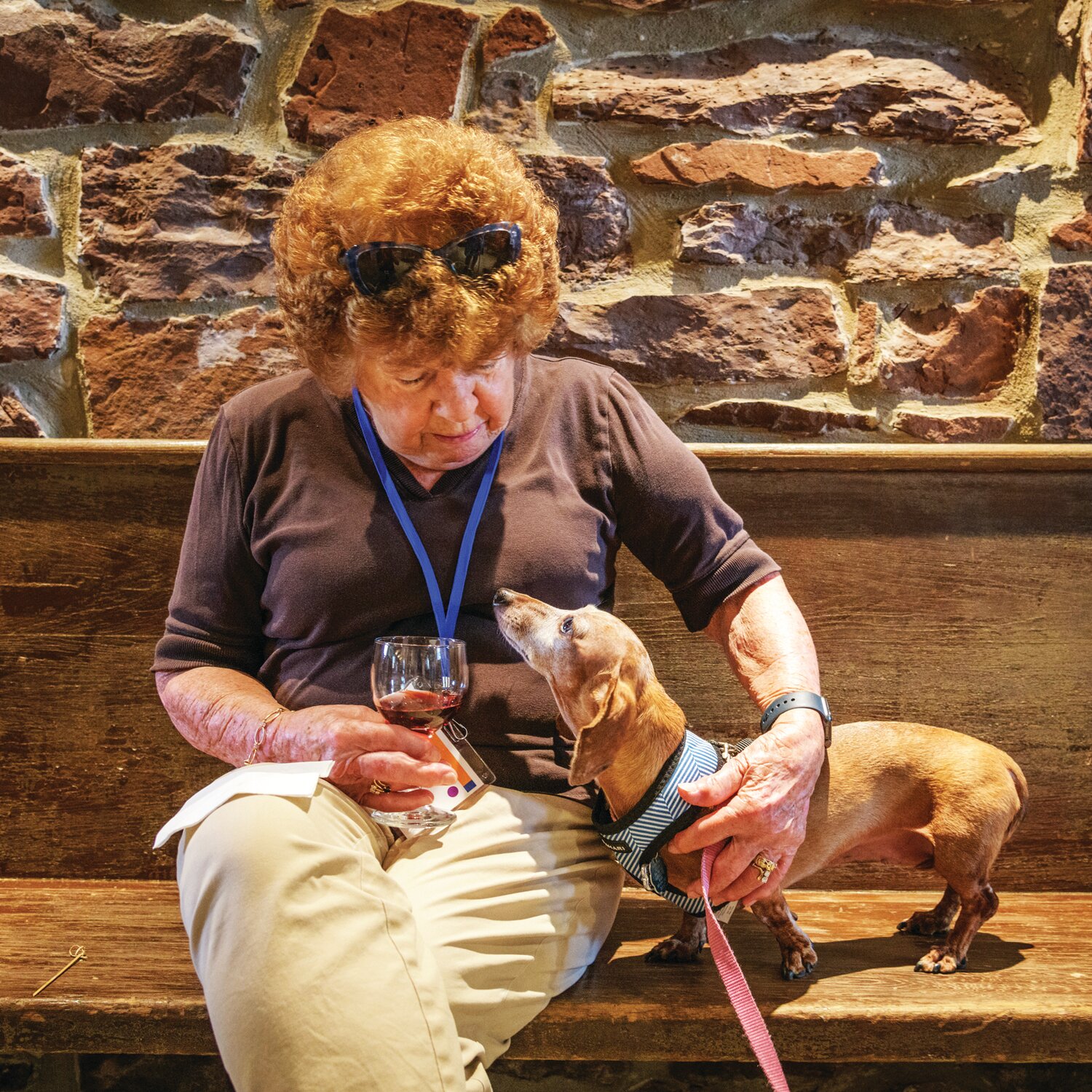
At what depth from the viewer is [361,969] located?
1.16 m

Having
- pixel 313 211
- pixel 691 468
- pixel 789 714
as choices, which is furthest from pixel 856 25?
pixel 789 714

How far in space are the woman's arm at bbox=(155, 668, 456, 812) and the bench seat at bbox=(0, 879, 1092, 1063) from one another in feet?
1.11

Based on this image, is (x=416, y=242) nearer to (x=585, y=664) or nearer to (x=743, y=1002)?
(x=585, y=664)

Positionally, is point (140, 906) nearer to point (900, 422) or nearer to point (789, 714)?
point (789, 714)

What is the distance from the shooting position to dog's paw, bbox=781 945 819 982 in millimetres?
1521

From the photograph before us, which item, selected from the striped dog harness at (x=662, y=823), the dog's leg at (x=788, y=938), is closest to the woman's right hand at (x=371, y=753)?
the striped dog harness at (x=662, y=823)

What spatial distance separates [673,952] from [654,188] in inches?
55.1

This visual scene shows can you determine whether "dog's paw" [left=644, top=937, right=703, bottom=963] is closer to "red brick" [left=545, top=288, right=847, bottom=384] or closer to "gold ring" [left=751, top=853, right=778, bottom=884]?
"gold ring" [left=751, top=853, right=778, bottom=884]

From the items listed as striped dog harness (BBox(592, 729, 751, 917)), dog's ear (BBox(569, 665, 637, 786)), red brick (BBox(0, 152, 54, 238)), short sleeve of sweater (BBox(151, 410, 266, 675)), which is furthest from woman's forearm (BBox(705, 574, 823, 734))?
red brick (BBox(0, 152, 54, 238))

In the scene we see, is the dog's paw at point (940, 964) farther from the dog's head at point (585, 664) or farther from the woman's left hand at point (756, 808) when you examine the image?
the dog's head at point (585, 664)

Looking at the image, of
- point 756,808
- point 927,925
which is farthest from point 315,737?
point 927,925

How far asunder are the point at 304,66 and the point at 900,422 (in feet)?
4.43

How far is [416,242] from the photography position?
146 cm

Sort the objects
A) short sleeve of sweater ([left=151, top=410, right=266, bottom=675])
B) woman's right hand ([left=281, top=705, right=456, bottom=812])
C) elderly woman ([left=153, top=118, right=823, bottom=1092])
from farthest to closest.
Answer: short sleeve of sweater ([left=151, top=410, right=266, bottom=675]), woman's right hand ([left=281, top=705, right=456, bottom=812]), elderly woman ([left=153, top=118, right=823, bottom=1092])
